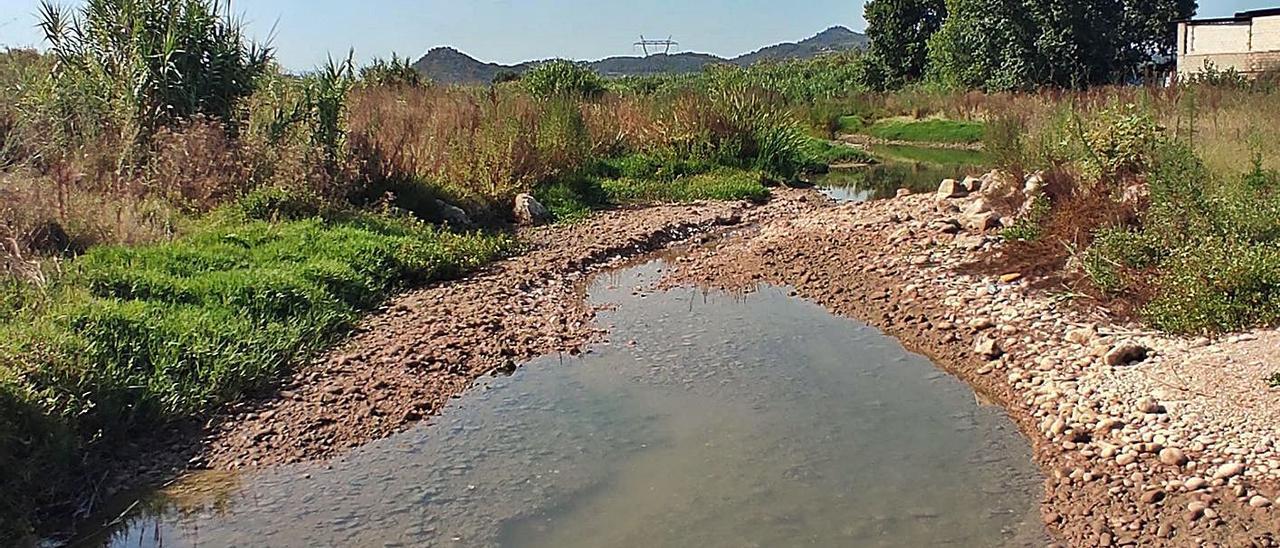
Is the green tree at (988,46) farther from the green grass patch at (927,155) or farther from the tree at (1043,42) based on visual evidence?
the green grass patch at (927,155)

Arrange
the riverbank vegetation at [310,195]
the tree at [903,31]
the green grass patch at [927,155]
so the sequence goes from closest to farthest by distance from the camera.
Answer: the riverbank vegetation at [310,195], the green grass patch at [927,155], the tree at [903,31]

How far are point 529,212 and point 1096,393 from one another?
28.6 feet

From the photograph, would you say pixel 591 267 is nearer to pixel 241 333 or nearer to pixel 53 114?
pixel 241 333

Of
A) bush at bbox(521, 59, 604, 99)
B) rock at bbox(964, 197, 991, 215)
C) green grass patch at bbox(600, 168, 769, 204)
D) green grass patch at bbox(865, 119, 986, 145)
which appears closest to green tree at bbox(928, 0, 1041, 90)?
green grass patch at bbox(865, 119, 986, 145)

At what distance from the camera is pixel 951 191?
46.4 feet

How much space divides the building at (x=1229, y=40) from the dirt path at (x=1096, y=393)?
26.2 meters

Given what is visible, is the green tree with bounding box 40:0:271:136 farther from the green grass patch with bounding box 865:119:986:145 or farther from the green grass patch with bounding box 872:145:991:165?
the green grass patch with bounding box 865:119:986:145

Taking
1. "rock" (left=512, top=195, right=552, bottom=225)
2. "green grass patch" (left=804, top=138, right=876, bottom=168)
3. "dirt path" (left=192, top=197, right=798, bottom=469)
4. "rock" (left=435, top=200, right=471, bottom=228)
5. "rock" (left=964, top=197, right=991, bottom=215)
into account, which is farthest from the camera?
"green grass patch" (left=804, top=138, right=876, bottom=168)

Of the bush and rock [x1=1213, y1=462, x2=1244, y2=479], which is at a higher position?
the bush

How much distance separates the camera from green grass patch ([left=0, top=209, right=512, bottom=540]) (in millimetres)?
5418

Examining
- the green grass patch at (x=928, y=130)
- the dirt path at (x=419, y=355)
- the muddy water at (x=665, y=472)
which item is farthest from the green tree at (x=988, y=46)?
the muddy water at (x=665, y=472)

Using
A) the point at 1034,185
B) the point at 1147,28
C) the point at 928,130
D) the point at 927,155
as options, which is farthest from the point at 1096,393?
the point at 1147,28

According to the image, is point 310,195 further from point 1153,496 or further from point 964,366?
point 1153,496

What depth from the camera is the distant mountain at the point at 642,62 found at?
2830 centimetres
